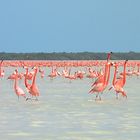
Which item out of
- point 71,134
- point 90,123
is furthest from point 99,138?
point 90,123

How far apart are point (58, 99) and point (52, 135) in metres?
5.22

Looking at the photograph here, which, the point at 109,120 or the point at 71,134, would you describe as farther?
the point at 109,120

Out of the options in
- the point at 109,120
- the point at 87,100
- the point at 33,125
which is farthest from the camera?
the point at 87,100

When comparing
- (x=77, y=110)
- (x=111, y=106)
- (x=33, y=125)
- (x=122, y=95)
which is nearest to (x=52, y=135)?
(x=33, y=125)

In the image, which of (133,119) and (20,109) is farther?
(20,109)

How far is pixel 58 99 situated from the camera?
12.4m

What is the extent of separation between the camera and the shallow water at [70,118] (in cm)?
725

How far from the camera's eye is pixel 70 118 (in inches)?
353

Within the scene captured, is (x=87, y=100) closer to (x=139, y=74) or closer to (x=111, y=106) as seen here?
(x=111, y=106)

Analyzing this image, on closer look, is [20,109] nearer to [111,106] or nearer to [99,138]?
[111,106]

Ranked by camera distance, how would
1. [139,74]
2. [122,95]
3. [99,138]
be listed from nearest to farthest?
Answer: [99,138], [122,95], [139,74]

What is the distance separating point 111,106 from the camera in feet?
36.2

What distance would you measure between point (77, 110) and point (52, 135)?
2979 mm

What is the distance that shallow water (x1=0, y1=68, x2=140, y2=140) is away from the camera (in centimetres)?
725
